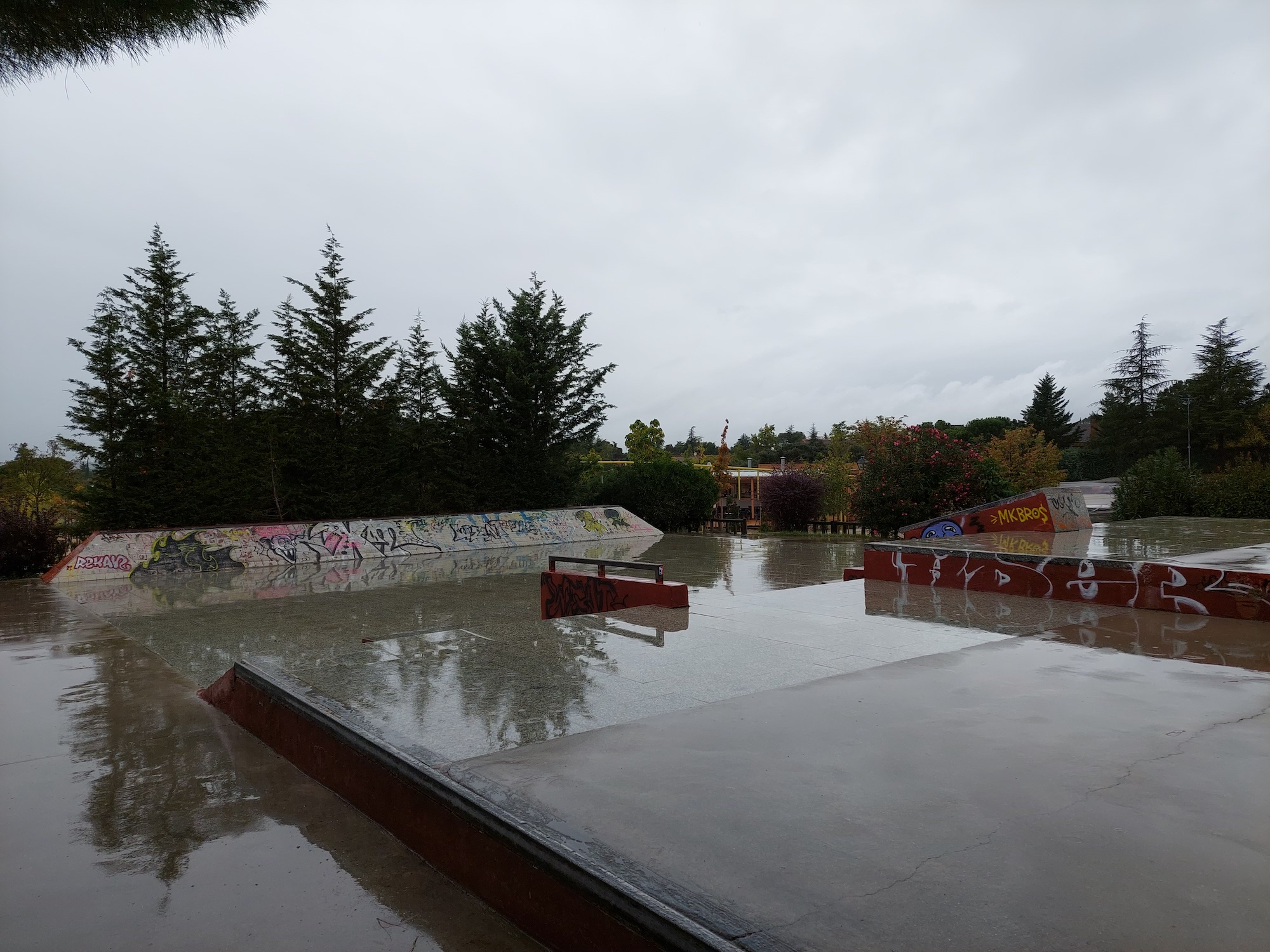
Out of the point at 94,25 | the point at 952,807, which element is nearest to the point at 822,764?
the point at 952,807

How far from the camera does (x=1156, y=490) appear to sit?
19.0 meters

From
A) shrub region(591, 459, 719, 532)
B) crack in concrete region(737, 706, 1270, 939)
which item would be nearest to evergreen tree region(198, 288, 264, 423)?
shrub region(591, 459, 719, 532)

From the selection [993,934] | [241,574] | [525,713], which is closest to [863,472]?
[241,574]

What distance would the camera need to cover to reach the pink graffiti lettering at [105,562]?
15.1 meters

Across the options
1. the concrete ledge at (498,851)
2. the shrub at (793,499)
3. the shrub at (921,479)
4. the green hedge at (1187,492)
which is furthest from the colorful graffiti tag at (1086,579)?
the shrub at (793,499)

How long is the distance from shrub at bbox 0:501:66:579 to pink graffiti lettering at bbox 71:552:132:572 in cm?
162

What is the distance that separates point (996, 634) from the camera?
6.10 metres

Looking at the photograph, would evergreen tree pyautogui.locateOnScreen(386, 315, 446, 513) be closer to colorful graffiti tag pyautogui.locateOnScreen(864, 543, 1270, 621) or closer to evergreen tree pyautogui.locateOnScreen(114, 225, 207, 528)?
evergreen tree pyautogui.locateOnScreen(114, 225, 207, 528)

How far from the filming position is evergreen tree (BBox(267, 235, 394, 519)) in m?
20.7

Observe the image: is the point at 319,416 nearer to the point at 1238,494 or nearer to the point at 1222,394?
the point at 1238,494

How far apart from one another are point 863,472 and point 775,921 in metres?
18.4

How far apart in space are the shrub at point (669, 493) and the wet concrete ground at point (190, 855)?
22316mm

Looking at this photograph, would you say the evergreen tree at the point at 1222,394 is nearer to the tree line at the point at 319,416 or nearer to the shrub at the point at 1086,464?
the shrub at the point at 1086,464

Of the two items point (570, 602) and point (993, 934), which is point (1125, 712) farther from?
point (570, 602)
